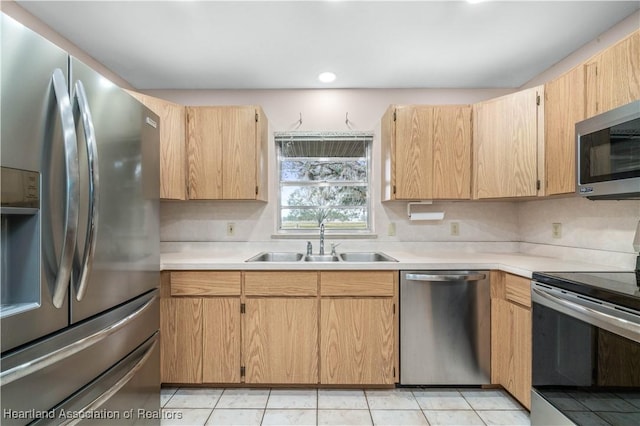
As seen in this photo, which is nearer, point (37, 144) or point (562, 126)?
point (37, 144)

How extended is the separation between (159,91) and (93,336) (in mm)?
2342

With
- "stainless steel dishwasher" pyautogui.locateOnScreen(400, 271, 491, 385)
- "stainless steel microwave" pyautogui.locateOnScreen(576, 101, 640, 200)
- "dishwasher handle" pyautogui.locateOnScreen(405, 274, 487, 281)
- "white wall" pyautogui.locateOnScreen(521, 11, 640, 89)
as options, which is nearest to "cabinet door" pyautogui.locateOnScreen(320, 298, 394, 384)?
"stainless steel dishwasher" pyautogui.locateOnScreen(400, 271, 491, 385)

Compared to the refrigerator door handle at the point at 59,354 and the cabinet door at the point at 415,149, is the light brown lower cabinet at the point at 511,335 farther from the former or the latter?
the refrigerator door handle at the point at 59,354

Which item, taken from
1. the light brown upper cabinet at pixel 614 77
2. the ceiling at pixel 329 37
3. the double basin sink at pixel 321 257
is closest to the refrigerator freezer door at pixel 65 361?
the double basin sink at pixel 321 257

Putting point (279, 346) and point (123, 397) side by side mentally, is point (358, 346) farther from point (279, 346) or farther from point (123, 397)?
point (123, 397)

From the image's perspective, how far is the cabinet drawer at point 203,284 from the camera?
74.4 inches

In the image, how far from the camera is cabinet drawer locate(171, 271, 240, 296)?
1.89 meters

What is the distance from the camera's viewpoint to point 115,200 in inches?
45.2

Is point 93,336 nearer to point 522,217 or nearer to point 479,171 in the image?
point 479,171

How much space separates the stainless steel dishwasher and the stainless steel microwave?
789 mm

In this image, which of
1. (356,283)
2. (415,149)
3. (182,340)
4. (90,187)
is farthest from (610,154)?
(182,340)

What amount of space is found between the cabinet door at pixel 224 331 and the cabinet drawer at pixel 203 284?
0.05m

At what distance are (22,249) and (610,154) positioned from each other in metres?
2.36

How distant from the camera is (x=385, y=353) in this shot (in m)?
1.89
